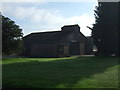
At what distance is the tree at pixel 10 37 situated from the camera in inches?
1252

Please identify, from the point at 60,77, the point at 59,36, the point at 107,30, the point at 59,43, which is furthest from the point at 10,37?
the point at 60,77

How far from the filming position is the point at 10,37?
3309 cm

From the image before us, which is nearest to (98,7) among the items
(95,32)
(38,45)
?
(95,32)

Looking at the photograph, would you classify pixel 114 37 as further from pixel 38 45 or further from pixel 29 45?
pixel 29 45

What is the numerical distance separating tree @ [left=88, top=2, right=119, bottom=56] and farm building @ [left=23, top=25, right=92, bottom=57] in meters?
10.2

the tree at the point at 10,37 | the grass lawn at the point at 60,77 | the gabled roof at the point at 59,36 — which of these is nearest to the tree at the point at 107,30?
the gabled roof at the point at 59,36

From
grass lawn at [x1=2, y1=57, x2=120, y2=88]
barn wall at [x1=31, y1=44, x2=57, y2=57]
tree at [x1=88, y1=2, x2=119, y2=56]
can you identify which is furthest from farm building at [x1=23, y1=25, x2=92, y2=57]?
grass lawn at [x1=2, y1=57, x2=120, y2=88]

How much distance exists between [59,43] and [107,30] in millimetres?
12197

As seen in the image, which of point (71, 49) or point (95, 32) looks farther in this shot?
point (71, 49)

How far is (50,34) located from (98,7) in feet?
52.0

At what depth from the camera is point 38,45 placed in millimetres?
47656

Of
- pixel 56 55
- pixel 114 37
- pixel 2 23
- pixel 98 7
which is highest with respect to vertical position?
pixel 98 7

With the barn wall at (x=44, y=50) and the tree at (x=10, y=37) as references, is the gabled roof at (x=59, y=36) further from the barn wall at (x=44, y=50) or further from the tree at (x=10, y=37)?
the tree at (x=10, y=37)

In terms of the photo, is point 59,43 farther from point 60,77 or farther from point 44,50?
point 60,77
